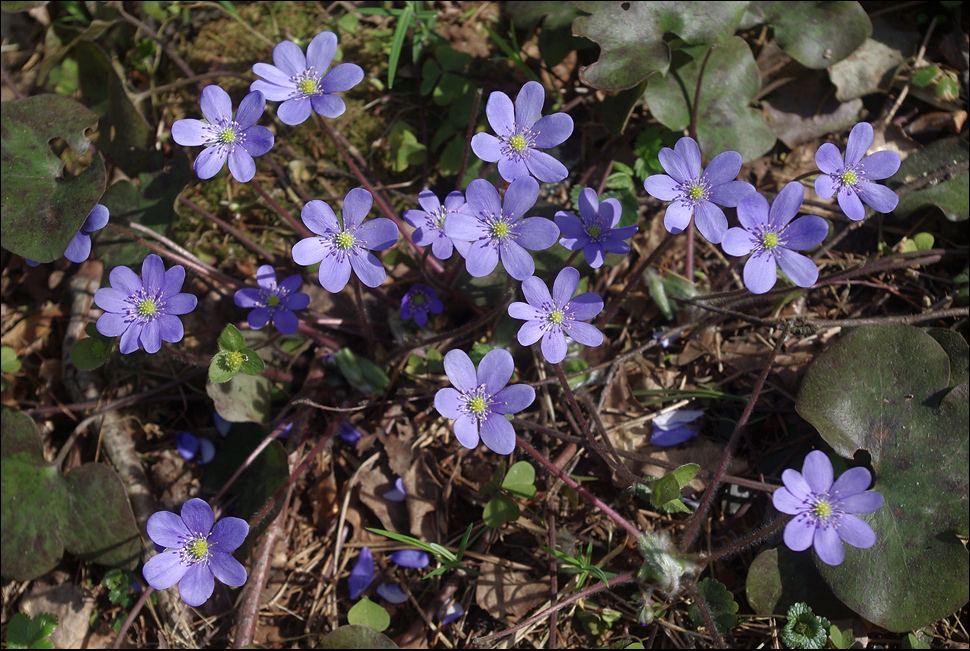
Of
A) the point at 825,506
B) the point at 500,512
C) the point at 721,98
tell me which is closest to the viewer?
the point at 825,506

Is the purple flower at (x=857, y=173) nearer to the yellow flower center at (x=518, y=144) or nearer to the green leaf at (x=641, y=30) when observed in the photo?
the green leaf at (x=641, y=30)

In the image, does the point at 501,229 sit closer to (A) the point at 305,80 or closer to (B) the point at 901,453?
(A) the point at 305,80

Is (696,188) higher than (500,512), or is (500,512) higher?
(696,188)

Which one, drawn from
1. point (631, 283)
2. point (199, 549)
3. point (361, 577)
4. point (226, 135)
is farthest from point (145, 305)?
point (631, 283)

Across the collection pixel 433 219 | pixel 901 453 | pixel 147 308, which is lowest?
pixel 901 453

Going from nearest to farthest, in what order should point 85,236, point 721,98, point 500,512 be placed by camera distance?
point 500,512 < point 85,236 < point 721,98

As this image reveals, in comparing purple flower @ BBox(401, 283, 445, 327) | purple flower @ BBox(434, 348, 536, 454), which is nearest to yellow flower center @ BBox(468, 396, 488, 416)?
purple flower @ BBox(434, 348, 536, 454)

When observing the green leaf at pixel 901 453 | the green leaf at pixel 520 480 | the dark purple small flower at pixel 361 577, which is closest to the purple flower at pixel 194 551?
the dark purple small flower at pixel 361 577
